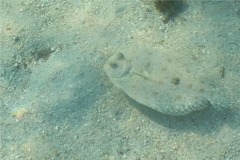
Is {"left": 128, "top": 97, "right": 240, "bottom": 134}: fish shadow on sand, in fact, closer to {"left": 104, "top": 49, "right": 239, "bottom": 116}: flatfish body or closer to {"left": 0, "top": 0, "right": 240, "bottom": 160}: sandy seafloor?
{"left": 0, "top": 0, "right": 240, "bottom": 160}: sandy seafloor

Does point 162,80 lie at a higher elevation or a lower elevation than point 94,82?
lower

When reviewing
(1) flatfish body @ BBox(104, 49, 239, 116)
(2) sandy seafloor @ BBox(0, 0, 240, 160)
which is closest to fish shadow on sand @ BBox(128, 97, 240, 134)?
(2) sandy seafloor @ BBox(0, 0, 240, 160)

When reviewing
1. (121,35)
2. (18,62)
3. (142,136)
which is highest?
(18,62)

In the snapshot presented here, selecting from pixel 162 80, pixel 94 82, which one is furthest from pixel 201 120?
pixel 94 82

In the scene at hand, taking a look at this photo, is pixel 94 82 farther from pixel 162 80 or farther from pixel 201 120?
pixel 201 120

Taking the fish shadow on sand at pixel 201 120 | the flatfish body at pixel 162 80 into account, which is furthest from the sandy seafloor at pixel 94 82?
the flatfish body at pixel 162 80

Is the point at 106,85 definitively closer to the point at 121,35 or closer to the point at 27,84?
the point at 121,35

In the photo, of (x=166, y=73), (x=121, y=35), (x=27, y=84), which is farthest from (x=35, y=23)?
(x=166, y=73)

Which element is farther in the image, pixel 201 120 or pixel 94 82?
pixel 94 82
